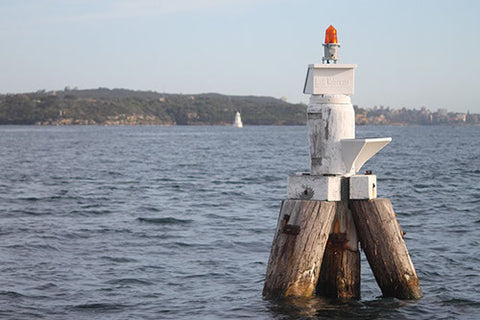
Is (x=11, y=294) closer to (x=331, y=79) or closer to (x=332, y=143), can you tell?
(x=332, y=143)

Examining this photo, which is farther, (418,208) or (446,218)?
(418,208)

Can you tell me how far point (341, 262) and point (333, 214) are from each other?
27.7 inches

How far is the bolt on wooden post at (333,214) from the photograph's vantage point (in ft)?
28.9

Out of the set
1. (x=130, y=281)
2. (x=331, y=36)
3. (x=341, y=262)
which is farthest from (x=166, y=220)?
(x=331, y=36)

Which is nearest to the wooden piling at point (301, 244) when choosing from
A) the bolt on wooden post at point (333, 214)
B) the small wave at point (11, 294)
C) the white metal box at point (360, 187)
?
the bolt on wooden post at point (333, 214)

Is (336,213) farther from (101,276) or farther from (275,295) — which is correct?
(101,276)

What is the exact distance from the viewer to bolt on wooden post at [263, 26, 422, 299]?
8797mm

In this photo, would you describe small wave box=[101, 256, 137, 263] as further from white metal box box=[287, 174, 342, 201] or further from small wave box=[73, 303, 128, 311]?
white metal box box=[287, 174, 342, 201]

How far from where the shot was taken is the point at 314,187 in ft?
29.4

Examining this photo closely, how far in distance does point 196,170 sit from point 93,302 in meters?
34.5

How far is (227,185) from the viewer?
33.0 metres

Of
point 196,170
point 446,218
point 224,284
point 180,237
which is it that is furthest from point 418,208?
point 196,170

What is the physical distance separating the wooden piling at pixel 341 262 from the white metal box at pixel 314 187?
22cm

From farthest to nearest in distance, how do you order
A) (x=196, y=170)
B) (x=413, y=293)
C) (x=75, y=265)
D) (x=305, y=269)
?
(x=196, y=170)
(x=75, y=265)
(x=413, y=293)
(x=305, y=269)
